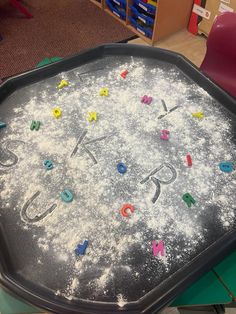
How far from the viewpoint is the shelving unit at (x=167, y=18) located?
6.49 feet

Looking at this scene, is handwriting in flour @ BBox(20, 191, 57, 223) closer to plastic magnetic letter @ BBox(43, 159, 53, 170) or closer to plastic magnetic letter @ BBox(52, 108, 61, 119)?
plastic magnetic letter @ BBox(43, 159, 53, 170)

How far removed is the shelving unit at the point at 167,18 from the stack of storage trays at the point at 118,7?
0.14ft

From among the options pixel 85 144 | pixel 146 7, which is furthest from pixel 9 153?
pixel 146 7

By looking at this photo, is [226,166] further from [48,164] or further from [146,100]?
[48,164]

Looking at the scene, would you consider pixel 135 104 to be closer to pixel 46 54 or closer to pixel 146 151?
pixel 146 151

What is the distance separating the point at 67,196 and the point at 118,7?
1970mm

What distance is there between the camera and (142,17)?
2.08 meters

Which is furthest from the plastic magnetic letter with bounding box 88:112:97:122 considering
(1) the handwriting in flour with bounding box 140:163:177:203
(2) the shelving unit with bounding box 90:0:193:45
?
(2) the shelving unit with bounding box 90:0:193:45

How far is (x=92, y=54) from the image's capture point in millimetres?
1147

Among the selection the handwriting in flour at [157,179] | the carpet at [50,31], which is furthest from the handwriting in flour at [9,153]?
the carpet at [50,31]

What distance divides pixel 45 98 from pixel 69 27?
1453mm

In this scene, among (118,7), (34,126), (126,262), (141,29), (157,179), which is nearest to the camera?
(126,262)

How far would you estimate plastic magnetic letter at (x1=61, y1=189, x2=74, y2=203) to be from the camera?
0.79 m

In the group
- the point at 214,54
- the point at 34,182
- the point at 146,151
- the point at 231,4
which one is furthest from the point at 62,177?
the point at 231,4
